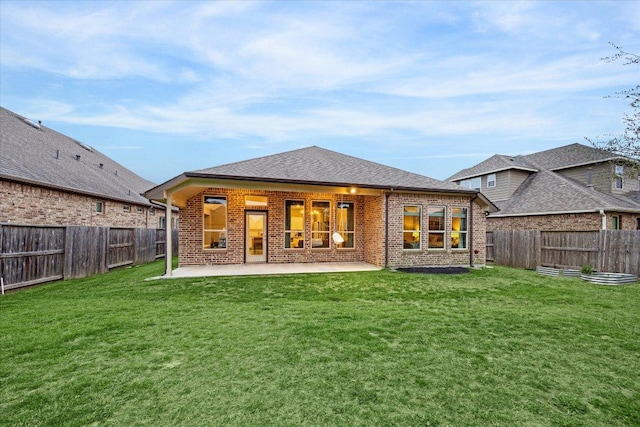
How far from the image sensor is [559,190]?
597 inches

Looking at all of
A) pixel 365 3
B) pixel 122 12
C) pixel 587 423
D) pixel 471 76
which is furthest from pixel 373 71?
pixel 587 423

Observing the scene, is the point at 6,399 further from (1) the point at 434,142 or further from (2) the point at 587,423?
(1) the point at 434,142

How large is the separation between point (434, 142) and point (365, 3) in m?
46.1

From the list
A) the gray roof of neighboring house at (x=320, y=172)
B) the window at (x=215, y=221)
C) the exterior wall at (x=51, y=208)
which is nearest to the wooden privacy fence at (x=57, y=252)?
the exterior wall at (x=51, y=208)

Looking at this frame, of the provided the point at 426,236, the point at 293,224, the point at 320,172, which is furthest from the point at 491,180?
the point at 293,224

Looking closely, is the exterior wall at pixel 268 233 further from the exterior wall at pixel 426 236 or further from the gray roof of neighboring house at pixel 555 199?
the gray roof of neighboring house at pixel 555 199

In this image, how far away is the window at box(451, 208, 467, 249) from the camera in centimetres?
1186

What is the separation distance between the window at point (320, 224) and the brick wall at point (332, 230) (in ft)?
0.55

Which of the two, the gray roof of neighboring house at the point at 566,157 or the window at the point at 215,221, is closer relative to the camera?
the window at the point at 215,221

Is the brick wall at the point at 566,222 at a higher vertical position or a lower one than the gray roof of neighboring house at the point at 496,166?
lower

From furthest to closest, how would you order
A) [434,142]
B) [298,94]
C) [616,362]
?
1. [434,142]
2. [298,94]
3. [616,362]

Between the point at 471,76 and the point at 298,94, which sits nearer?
the point at 471,76

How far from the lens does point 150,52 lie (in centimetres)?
1894

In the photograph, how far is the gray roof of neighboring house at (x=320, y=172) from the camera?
9.69 meters
